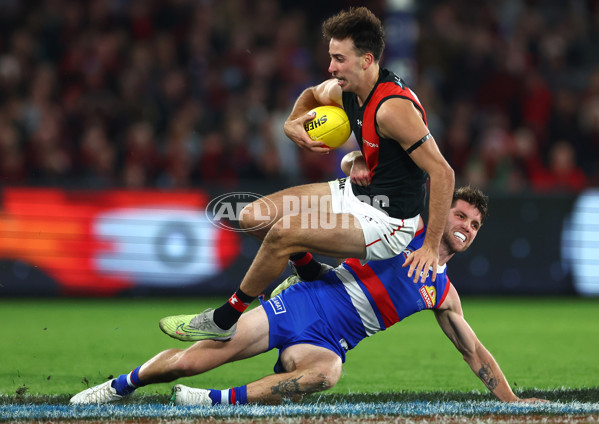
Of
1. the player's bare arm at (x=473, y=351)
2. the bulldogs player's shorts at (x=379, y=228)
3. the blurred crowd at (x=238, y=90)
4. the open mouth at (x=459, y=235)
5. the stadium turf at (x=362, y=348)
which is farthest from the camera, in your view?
the blurred crowd at (x=238, y=90)

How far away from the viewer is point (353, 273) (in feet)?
19.3

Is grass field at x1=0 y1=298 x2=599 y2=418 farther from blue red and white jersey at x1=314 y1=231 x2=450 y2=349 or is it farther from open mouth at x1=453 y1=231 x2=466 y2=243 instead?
open mouth at x1=453 y1=231 x2=466 y2=243

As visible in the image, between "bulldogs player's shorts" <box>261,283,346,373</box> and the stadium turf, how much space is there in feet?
2.44

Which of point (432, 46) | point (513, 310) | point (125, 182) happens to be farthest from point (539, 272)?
point (125, 182)

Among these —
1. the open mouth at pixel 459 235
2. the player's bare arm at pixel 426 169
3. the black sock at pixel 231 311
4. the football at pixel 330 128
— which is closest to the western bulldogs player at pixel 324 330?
the open mouth at pixel 459 235

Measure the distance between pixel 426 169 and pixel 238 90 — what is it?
327 inches

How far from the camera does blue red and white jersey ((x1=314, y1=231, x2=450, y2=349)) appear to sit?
18.8ft

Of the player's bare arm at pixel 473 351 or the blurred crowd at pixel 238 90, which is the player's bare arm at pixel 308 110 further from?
the blurred crowd at pixel 238 90

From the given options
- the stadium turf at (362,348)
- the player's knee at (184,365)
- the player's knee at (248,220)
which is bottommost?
the stadium turf at (362,348)

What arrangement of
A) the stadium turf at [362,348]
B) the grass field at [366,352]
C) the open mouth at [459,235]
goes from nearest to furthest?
the open mouth at [459,235], the grass field at [366,352], the stadium turf at [362,348]

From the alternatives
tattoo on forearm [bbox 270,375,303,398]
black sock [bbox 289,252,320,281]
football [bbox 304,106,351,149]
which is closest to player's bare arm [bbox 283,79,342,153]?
football [bbox 304,106,351,149]

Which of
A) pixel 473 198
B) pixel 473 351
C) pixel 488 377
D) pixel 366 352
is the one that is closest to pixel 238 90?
pixel 366 352

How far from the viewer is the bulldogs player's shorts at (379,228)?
219 inches

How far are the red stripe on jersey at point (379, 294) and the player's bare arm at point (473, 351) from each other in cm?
33
